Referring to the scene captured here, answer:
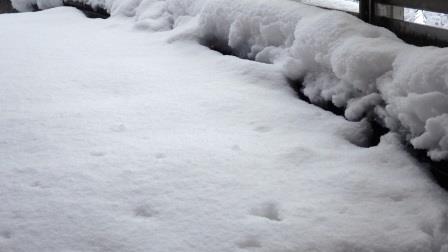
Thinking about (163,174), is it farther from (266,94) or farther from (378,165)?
(266,94)

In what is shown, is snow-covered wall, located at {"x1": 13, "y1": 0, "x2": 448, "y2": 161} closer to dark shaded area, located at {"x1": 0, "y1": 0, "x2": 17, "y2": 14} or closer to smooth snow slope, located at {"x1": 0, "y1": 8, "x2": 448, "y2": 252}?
smooth snow slope, located at {"x1": 0, "y1": 8, "x2": 448, "y2": 252}

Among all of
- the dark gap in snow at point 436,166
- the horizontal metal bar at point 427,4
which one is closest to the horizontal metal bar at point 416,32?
the horizontal metal bar at point 427,4

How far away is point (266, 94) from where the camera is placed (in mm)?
4418

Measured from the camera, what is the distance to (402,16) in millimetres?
4434

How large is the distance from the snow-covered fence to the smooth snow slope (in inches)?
35.8

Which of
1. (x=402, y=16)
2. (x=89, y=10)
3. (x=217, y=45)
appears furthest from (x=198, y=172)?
(x=89, y=10)

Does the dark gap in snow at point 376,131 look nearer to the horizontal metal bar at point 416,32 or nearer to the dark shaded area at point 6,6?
the horizontal metal bar at point 416,32

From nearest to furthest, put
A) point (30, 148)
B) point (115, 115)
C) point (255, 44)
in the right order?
point (30, 148) → point (115, 115) → point (255, 44)

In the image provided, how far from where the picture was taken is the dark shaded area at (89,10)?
32.4ft

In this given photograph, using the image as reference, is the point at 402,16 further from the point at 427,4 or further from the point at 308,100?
the point at 308,100

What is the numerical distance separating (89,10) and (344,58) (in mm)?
8182

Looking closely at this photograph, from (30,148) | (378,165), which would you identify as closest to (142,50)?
(30,148)

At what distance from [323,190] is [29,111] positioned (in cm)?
272

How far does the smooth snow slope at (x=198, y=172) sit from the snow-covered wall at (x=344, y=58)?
192 mm
